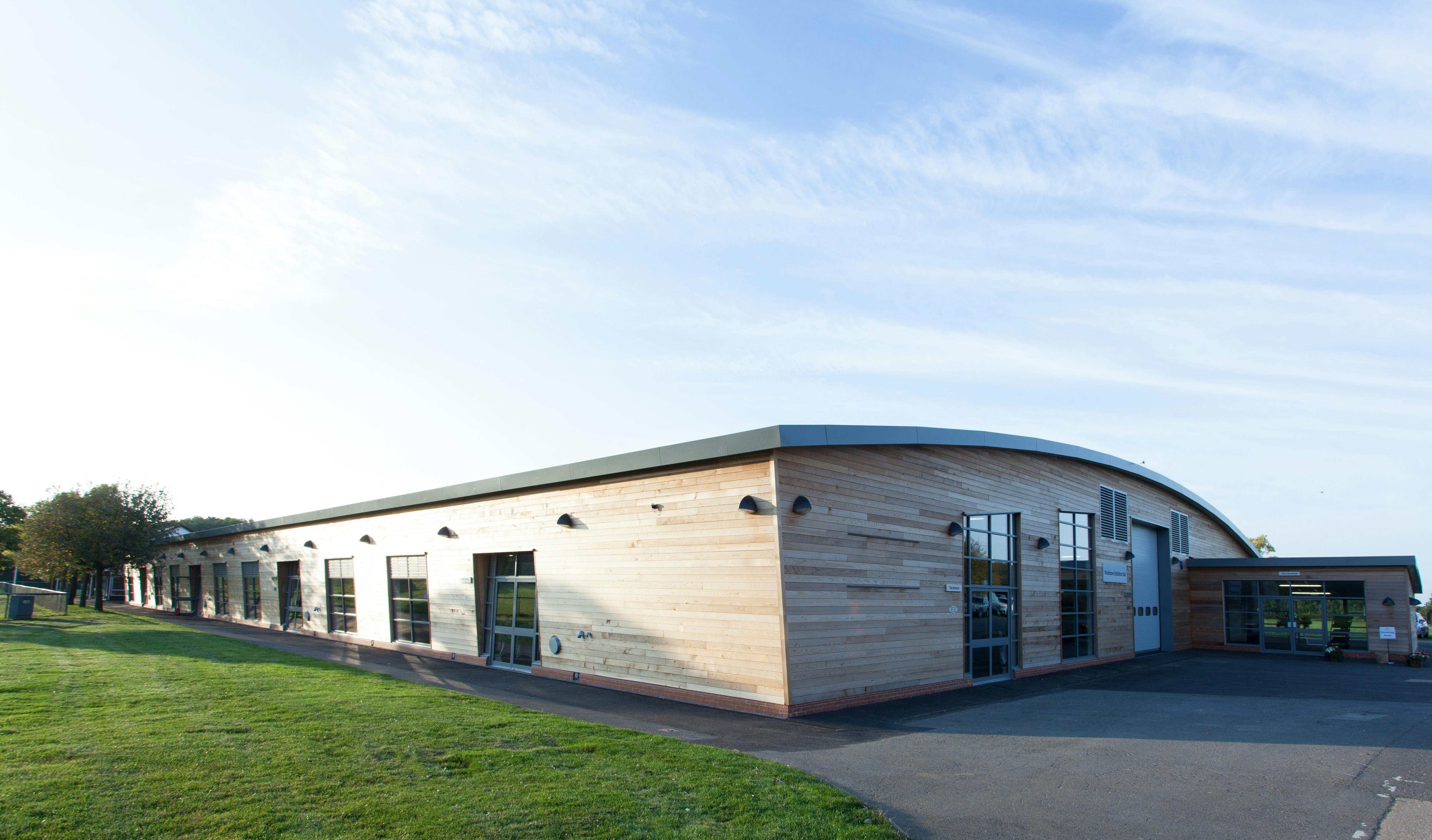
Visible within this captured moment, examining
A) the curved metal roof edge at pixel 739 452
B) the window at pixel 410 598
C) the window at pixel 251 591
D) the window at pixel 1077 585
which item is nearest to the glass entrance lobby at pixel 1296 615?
the curved metal roof edge at pixel 739 452

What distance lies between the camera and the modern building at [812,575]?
39.9ft

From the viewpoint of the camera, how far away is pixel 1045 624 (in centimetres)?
1806

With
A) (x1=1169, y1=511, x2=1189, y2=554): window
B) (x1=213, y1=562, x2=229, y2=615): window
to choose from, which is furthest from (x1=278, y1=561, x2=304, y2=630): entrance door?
(x1=1169, y1=511, x2=1189, y2=554): window

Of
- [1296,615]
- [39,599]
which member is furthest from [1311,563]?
[39,599]

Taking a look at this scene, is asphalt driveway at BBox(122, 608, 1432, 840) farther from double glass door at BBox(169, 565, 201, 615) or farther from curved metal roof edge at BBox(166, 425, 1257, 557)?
double glass door at BBox(169, 565, 201, 615)

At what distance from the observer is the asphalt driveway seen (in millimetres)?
6719

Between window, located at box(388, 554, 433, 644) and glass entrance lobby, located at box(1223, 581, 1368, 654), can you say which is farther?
glass entrance lobby, located at box(1223, 581, 1368, 654)

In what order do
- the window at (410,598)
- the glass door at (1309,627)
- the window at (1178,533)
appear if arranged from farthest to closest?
1. the window at (1178,533)
2. the glass door at (1309,627)
3. the window at (410,598)

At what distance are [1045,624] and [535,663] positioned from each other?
35.7ft

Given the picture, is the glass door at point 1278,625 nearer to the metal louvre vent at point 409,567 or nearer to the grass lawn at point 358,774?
the grass lawn at point 358,774

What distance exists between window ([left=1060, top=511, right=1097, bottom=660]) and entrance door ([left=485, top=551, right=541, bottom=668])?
11.7 metres

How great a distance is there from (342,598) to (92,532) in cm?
1444

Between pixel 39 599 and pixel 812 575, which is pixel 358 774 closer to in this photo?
pixel 812 575

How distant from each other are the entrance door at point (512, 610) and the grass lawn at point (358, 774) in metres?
5.37
